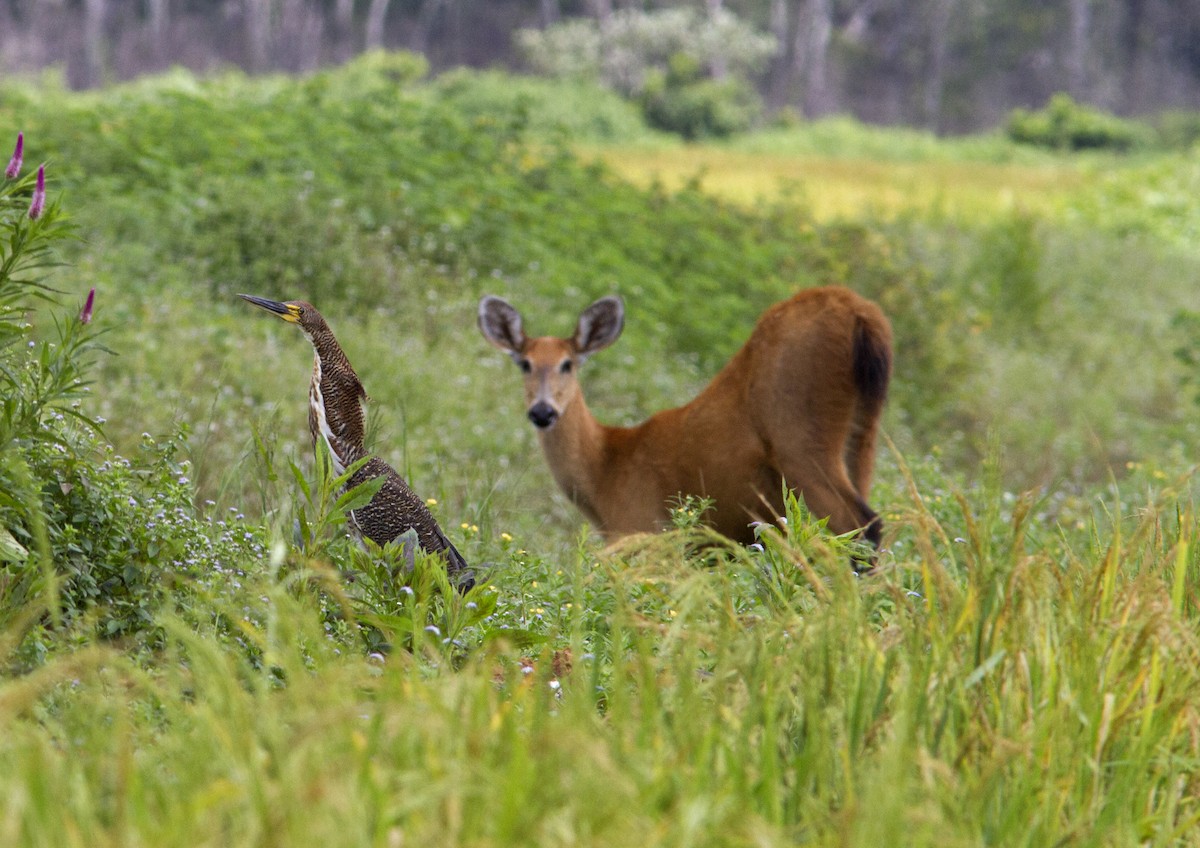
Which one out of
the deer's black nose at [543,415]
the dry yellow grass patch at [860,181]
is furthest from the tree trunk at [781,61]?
the deer's black nose at [543,415]

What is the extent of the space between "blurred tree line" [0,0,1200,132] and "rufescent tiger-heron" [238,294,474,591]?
34741 millimetres

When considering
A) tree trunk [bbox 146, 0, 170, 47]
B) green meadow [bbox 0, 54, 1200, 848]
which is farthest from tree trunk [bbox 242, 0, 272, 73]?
green meadow [bbox 0, 54, 1200, 848]

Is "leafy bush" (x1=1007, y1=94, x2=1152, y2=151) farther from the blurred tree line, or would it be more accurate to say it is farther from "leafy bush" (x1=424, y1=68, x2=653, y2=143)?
"leafy bush" (x1=424, y1=68, x2=653, y2=143)

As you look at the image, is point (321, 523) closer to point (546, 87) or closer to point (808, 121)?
point (546, 87)

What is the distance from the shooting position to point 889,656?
2.87m

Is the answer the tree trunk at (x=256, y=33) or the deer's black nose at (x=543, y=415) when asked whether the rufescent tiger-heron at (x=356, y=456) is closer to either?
the deer's black nose at (x=543, y=415)

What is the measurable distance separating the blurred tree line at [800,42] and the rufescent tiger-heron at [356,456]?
34.7m

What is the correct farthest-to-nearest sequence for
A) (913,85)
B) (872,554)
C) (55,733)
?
1. (913,85)
2. (872,554)
3. (55,733)

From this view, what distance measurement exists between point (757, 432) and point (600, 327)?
970mm

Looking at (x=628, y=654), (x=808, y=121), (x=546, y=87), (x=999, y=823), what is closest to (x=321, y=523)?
(x=628, y=654)

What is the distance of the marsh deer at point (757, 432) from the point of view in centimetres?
557

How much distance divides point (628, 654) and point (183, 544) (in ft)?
3.36

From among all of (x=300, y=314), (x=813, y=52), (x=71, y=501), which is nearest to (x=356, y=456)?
(x=300, y=314)

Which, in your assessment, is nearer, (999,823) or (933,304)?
(999,823)
